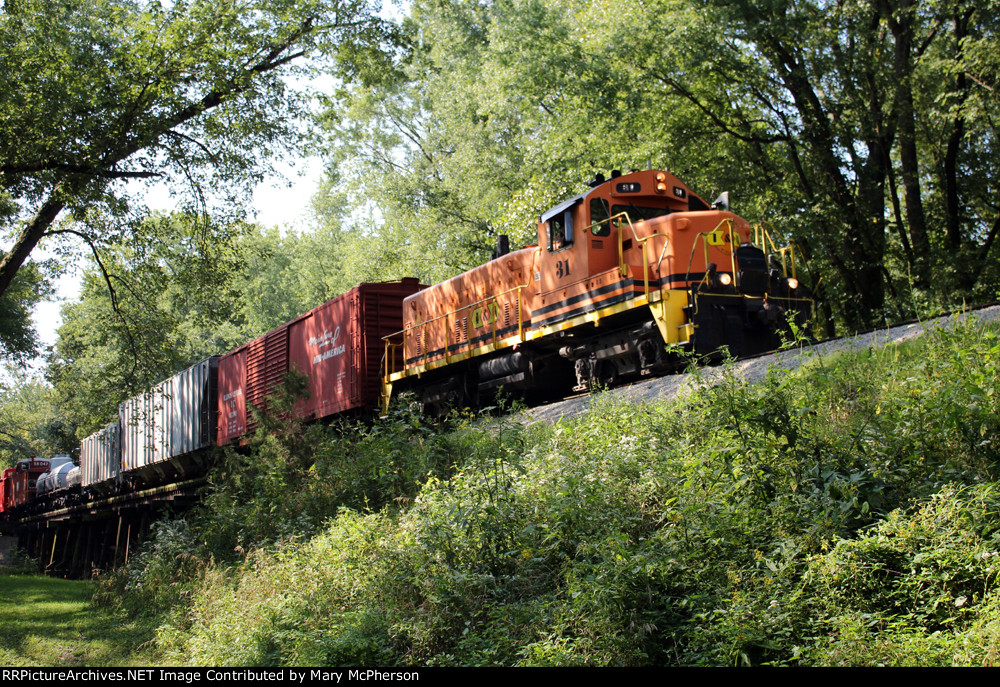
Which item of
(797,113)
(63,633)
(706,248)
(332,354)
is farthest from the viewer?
(797,113)

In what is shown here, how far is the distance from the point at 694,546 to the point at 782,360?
3.16 m

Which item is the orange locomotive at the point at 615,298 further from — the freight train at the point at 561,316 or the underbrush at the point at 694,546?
the underbrush at the point at 694,546

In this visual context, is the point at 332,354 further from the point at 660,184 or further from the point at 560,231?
the point at 660,184

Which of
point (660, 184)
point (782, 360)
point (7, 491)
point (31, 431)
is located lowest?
point (7, 491)

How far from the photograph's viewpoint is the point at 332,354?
1820cm

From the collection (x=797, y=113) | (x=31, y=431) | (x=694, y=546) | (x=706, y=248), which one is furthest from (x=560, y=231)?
(x=31, y=431)

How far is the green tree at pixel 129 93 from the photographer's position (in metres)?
13.4

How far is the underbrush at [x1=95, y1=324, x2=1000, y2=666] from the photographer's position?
5148mm

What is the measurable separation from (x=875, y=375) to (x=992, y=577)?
10.0 ft

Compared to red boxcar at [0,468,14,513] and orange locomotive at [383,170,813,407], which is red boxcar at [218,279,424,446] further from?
red boxcar at [0,468,14,513]

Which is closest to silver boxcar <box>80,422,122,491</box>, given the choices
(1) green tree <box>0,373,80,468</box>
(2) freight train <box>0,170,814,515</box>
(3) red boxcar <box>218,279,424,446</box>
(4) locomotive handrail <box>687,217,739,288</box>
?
(2) freight train <box>0,170,814,515</box>

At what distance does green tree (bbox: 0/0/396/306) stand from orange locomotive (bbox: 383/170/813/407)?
18.8 ft

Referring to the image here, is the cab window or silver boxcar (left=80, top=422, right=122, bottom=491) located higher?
the cab window
